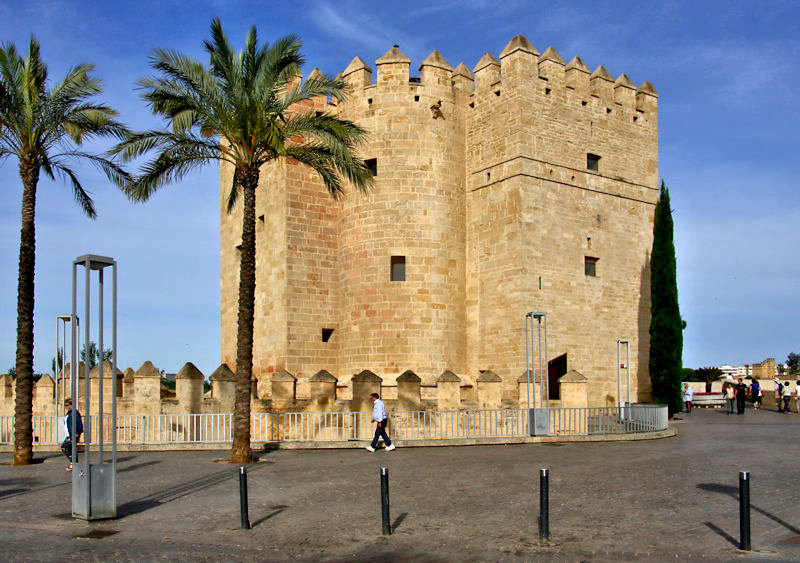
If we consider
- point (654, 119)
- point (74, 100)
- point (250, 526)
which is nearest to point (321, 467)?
point (250, 526)

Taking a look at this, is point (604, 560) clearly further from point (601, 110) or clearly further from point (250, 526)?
point (601, 110)

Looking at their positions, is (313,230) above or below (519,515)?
above

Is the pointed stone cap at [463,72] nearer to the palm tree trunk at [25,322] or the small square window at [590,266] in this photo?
the small square window at [590,266]

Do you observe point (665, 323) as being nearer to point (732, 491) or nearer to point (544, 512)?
point (732, 491)

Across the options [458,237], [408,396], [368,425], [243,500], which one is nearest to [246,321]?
[368,425]

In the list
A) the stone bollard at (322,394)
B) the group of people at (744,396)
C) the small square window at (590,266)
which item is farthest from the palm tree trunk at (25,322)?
the group of people at (744,396)

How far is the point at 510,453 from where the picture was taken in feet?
50.2

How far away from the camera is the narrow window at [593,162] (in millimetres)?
25781

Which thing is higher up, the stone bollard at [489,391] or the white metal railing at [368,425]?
the stone bollard at [489,391]

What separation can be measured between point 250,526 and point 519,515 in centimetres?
301

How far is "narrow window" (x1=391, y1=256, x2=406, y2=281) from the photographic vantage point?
24.3m

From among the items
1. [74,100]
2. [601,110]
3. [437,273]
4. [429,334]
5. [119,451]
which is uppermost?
[601,110]

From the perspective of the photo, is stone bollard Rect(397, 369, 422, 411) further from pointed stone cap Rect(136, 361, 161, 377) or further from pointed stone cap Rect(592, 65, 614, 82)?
pointed stone cap Rect(592, 65, 614, 82)

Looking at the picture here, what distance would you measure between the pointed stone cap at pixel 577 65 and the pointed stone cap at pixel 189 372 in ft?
49.7
